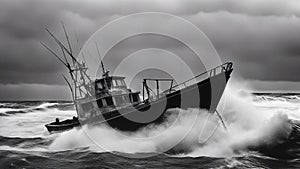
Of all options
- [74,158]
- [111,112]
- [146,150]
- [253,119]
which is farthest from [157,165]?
[253,119]

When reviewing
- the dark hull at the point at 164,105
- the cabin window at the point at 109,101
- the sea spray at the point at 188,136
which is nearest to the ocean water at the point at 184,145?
the sea spray at the point at 188,136

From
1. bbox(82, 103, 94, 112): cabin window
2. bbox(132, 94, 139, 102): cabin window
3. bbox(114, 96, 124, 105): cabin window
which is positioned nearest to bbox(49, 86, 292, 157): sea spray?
bbox(82, 103, 94, 112): cabin window

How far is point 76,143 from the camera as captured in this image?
1925 cm

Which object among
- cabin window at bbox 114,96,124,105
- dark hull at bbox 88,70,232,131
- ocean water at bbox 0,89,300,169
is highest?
cabin window at bbox 114,96,124,105

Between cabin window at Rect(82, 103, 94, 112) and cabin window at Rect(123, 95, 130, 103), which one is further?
cabin window at Rect(82, 103, 94, 112)

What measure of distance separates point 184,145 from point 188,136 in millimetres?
761

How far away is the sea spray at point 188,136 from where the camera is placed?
645 inches

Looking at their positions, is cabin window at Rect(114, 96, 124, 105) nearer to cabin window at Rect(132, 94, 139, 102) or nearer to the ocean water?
cabin window at Rect(132, 94, 139, 102)

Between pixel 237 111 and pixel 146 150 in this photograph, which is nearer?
pixel 146 150

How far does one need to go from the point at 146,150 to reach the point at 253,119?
762 cm

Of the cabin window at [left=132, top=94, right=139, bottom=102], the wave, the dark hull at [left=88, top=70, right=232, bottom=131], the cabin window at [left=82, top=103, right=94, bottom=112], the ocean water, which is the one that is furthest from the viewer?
the cabin window at [left=132, top=94, right=139, bottom=102]

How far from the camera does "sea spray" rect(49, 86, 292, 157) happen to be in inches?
645

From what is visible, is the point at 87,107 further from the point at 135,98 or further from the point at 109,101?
the point at 135,98

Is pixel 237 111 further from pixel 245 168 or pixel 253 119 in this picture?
pixel 245 168
